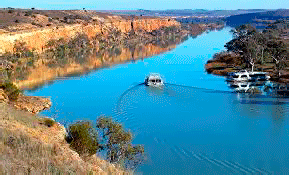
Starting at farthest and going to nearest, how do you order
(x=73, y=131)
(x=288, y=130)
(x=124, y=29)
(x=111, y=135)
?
(x=124, y=29), (x=288, y=130), (x=111, y=135), (x=73, y=131)

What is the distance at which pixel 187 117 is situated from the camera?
22922mm

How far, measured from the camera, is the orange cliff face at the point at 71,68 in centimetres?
3725

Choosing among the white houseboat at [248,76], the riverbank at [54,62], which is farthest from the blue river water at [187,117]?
the riverbank at [54,62]

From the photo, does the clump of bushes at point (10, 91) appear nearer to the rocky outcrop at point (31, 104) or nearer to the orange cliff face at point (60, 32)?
the rocky outcrop at point (31, 104)

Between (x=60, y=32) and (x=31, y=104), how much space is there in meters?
48.2

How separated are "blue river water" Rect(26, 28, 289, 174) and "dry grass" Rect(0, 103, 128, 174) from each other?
17.0 feet

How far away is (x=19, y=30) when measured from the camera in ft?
180

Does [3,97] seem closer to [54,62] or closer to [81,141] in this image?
[81,141]

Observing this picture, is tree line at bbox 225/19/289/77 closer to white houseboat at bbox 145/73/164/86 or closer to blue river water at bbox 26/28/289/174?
blue river water at bbox 26/28/289/174

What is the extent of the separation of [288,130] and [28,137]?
47.0ft

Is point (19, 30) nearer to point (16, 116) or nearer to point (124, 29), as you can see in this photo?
point (124, 29)

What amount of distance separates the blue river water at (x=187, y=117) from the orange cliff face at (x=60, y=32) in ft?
53.7

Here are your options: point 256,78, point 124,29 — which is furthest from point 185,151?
point 124,29

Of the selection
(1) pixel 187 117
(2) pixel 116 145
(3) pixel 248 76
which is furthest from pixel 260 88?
(2) pixel 116 145
